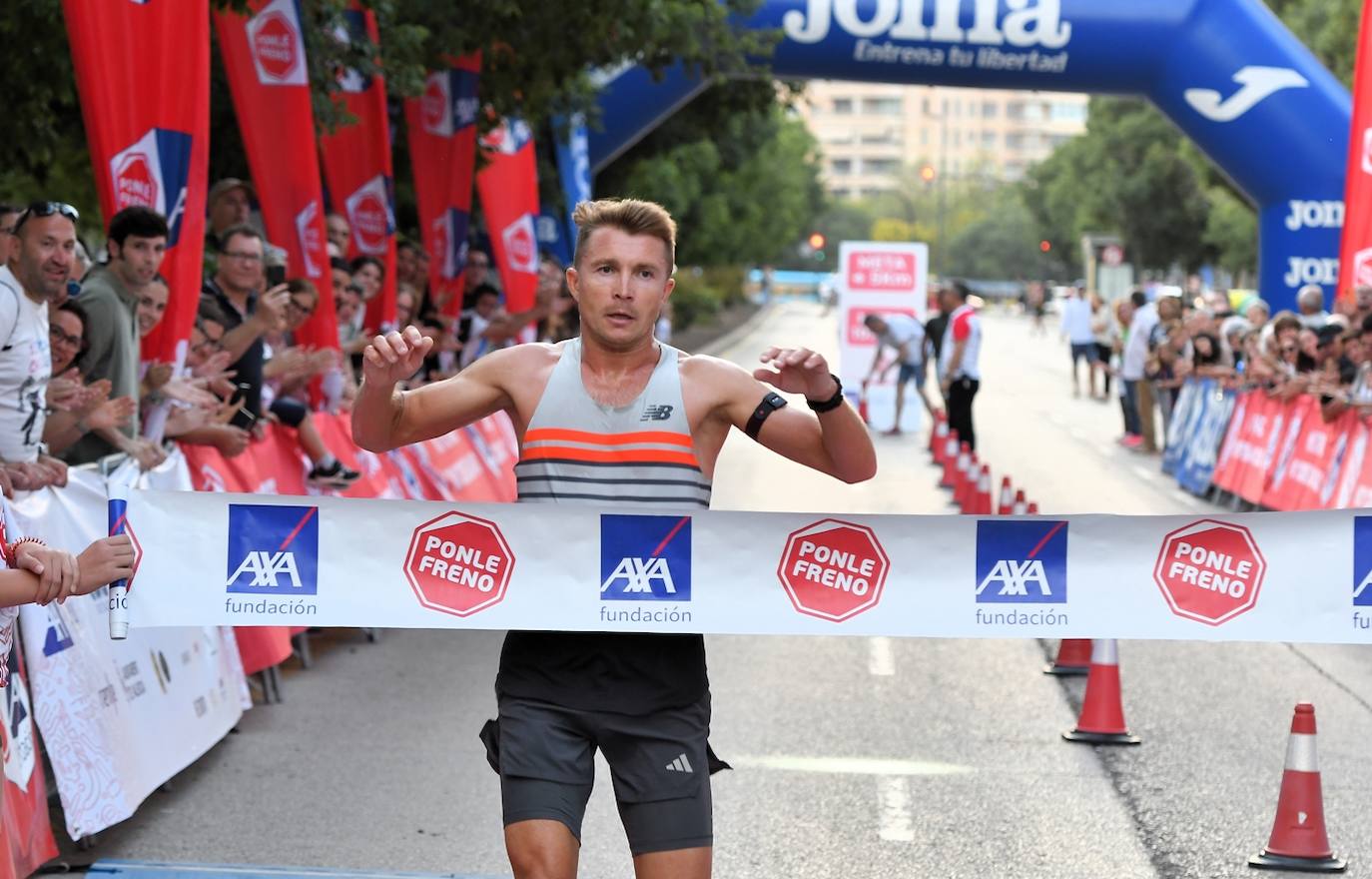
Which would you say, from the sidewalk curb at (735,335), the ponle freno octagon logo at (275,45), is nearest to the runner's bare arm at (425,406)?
the ponle freno octagon logo at (275,45)

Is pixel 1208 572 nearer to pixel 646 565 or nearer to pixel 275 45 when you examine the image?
pixel 646 565

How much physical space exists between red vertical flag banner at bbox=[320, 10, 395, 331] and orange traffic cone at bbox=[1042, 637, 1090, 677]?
5630mm

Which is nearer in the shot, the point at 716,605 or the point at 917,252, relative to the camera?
the point at 716,605

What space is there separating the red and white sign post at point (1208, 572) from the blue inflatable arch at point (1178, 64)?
51.3ft

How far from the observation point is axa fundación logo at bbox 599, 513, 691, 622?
4625 millimetres

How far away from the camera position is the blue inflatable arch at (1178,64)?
65.8 feet

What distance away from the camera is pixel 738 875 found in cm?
636

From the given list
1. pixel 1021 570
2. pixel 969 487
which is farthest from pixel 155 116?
pixel 969 487

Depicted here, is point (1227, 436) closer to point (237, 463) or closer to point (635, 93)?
point (635, 93)

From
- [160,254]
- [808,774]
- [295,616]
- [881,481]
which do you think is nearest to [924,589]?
[295,616]

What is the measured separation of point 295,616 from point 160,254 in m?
4.11

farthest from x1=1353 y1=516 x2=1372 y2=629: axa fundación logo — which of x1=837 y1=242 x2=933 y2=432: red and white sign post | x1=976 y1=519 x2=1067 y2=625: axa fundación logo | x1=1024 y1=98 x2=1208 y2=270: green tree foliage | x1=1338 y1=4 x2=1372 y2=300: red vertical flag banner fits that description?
x1=1024 y1=98 x2=1208 y2=270: green tree foliage

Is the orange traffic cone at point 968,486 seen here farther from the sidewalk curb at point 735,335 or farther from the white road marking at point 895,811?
the sidewalk curb at point 735,335

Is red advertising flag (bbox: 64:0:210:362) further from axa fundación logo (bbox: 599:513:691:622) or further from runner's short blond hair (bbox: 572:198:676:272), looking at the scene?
runner's short blond hair (bbox: 572:198:676:272)
